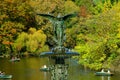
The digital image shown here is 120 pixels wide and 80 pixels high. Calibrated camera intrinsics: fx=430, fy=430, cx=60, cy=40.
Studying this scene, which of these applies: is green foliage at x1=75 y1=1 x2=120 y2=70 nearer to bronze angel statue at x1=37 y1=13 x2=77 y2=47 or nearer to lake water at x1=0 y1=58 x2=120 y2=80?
lake water at x1=0 y1=58 x2=120 y2=80

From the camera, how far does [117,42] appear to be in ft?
129

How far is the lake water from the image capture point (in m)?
33.9

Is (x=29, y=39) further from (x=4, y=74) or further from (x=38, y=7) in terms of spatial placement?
(x=4, y=74)

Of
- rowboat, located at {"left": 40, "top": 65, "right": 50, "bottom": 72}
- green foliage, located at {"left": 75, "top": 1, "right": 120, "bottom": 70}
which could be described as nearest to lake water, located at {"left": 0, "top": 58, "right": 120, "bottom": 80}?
rowboat, located at {"left": 40, "top": 65, "right": 50, "bottom": 72}

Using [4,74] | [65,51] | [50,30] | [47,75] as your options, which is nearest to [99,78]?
[47,75]

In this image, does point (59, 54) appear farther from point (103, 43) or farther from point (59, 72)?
point (103, 43)

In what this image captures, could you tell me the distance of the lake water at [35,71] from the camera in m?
33.9

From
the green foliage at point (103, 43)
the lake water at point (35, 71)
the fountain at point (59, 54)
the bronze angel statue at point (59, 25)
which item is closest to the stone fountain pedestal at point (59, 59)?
the fountain at point (59, 54)

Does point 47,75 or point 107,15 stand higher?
point 107,15

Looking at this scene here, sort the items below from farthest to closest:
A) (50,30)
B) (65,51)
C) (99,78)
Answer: (50,30) → (99,78) → (65,51)

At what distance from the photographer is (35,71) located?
37250mm

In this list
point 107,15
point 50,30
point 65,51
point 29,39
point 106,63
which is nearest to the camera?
point 65,51

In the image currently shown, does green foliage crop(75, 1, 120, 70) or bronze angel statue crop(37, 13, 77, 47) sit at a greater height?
bronze angel statue crop(37, 13, 77, 47)

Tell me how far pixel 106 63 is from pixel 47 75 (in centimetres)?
599
